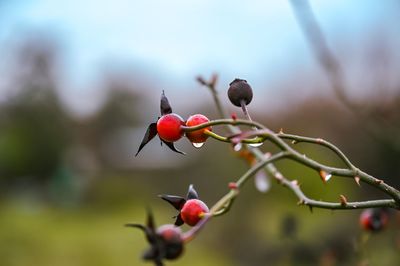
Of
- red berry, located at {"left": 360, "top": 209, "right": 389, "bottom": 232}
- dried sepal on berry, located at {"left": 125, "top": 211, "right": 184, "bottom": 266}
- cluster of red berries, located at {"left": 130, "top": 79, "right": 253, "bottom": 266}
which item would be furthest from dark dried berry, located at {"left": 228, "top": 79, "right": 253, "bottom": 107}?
red berry, located at {"left": 360, "top": 209, "right": 389, "bottom": 232}

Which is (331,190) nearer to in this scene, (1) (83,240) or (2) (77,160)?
(1) (83,240)

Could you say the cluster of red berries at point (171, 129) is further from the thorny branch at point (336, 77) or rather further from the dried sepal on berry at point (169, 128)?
the thorny branch at point (336, 77)

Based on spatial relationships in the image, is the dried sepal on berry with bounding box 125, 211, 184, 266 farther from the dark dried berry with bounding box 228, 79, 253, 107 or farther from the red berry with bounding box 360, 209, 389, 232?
the red berry with bounding box 360, 209, 389, 232

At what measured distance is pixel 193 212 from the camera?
821 millimetres

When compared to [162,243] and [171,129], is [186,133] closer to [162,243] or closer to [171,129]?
[171,129]

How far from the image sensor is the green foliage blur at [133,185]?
383 cm

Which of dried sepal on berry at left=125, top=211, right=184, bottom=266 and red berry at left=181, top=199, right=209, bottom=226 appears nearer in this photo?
dried sepal on berry at left=125, top=211, right=184, bottom=266

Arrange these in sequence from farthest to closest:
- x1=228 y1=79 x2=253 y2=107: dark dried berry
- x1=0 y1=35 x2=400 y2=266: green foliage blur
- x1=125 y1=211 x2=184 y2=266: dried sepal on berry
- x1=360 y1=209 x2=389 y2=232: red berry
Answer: x1=0 y1=35 x2=400 y2=266: green foliage blur
x1=360 y1=209 x2=389 y2=232: red berry
x1=228 y1=79 x2=253 y2=107: dark dried berry
x1=125 y1=211 x2=184 y2=266: dried sepal on berry

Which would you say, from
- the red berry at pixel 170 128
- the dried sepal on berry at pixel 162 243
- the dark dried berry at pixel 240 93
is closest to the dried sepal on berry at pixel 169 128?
the red berry at pixel 170 128

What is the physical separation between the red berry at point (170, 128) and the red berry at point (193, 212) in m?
0.09

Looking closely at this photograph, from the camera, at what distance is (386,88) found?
9.57 feet

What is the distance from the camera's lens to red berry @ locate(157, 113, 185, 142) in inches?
34.1

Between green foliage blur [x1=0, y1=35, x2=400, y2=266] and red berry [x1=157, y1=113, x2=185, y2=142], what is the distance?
17 centimetres

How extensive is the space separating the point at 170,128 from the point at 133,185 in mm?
17729
